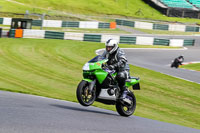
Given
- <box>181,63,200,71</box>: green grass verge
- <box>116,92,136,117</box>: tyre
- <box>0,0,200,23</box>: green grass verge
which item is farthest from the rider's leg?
<box>0,0,200,23</box>: green grass verge

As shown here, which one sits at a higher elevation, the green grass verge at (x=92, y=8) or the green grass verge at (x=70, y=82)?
the green grass verge at (x=92, y=8)

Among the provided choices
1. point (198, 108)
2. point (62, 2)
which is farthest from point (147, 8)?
point (198, 108)

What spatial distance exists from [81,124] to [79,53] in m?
20.5

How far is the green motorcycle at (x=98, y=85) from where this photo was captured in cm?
924

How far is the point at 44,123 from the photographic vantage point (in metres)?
6.62

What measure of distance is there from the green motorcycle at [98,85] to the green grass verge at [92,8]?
138 ft

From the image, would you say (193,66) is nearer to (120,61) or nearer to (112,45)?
(120,61)

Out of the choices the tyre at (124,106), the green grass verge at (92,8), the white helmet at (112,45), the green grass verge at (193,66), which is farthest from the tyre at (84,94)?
the green grass verge at (92,8)

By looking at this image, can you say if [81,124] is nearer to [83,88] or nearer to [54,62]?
[83,88]

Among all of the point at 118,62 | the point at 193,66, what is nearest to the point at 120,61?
the point at 118,62

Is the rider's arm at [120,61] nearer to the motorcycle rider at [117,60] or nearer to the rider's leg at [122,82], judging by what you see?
the motorcycle rider at [117,60]

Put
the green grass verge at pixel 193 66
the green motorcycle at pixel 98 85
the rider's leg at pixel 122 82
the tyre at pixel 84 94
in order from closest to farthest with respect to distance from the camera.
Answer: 1. the tyre at pixel 84 94
2. the green motorcycle at pixel 98 85
3. the rider's leg at pixel 122 82
4. the green grass verge at pixel 193 66

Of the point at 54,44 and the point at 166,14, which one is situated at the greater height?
the point at 166,14

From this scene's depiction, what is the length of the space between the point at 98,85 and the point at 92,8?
51979 mm
